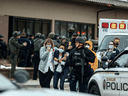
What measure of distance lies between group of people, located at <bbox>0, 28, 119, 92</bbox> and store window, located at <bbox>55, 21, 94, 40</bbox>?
8.07 meters

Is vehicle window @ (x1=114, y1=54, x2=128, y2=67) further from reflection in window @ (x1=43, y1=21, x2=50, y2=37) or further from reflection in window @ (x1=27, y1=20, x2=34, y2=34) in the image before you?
reflection in window @ (x1=43, y1=21, x2=50, y2=37)

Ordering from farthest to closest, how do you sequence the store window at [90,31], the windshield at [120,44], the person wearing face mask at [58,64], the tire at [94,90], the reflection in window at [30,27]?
1. the store window at [90,31]
2. the reflection in window at [30,27]
3. the windshield at [120,44]
4. the person wearing face mask at [58,64]
5. the tire at [94,90]

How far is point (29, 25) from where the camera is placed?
21.1 m

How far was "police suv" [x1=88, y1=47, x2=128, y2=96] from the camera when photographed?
715 cm

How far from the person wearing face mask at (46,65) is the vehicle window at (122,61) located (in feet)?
9.84

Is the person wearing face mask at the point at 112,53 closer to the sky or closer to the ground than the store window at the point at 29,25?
closer to the ground

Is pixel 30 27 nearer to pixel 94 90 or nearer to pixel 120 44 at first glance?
pixel 120 44

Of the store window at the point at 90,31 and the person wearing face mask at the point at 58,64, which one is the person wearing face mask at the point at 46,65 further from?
the store window at the point at 90,31

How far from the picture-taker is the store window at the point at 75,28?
22747mm

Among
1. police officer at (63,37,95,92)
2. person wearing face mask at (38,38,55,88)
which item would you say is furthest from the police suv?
person wearing face mask at (38,38,55,88)

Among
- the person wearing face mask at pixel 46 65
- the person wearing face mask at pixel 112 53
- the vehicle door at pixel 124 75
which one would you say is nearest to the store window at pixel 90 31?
the person wearing face mask at pixel 112 53

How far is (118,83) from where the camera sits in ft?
23.7

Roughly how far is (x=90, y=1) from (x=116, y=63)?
1583 cm

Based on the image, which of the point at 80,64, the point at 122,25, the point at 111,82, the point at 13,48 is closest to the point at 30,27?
the point at 13,48
